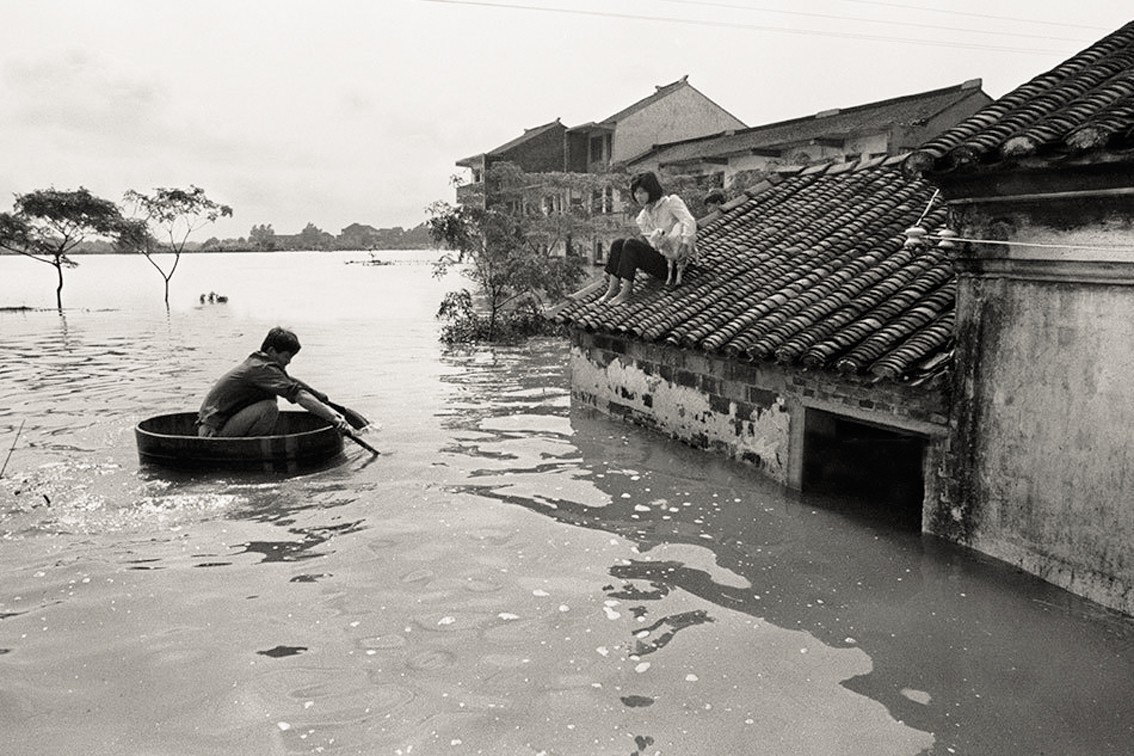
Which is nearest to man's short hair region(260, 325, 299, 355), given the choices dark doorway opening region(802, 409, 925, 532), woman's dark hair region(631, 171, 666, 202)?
woman's dark hair region(631, 171, 666, 202)

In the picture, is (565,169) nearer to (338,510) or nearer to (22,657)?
(338,510)

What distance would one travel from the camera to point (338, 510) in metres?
8.03

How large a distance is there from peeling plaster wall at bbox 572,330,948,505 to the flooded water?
1.29ft

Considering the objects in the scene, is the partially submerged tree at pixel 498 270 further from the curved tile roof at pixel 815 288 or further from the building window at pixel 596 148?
the building window at pixel 596 148

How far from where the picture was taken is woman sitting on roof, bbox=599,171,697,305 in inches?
452

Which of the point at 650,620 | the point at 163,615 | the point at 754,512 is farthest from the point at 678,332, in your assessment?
the point at 163,615

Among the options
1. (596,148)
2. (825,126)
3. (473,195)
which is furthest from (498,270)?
(596,148)

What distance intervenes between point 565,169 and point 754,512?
3642 cm

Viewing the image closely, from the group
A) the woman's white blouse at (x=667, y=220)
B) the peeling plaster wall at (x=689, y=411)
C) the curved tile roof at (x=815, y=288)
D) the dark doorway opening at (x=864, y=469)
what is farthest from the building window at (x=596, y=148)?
the dark doorway opening at (x=864, y=469)

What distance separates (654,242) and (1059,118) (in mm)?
6345

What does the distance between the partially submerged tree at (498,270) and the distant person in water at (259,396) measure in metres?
14.3

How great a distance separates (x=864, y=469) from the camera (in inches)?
356

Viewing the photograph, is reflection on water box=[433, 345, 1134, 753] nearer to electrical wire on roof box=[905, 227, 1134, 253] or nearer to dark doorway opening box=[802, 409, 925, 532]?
dark doorway opening box=[802, 409, 925, 532]

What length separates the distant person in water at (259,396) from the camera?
9297 millimetres
